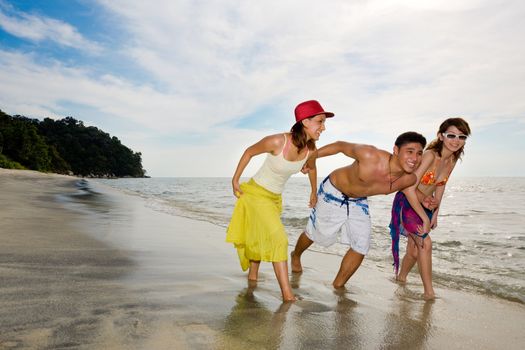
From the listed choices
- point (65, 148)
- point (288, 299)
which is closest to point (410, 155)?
point (288, 299)

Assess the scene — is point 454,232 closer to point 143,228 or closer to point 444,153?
point 444,153

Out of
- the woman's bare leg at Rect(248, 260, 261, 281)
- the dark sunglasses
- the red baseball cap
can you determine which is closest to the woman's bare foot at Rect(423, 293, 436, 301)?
the dark sunglasses

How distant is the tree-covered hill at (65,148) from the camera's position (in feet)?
176

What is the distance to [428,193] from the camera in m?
4.55

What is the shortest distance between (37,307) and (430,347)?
283 cm

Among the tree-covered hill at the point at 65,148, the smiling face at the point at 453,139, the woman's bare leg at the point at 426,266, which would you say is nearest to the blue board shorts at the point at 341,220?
the woman's bare leg at the point at 426,266

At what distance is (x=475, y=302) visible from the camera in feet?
13.4

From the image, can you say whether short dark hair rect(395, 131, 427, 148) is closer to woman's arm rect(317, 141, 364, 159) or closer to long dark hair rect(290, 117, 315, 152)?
woman's arm rect(317, 141, 364, 159)

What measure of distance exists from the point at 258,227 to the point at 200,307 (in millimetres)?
990

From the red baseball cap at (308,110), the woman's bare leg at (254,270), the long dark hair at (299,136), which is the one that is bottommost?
the woman's bare leg at (254,270)

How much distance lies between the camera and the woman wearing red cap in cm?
355

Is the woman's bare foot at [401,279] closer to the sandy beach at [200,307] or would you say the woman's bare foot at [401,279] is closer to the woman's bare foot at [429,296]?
the sandy beach at [200,307]

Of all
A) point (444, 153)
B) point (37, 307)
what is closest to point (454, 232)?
point (444, 153)

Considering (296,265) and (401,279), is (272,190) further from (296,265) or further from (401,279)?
(401,279)
